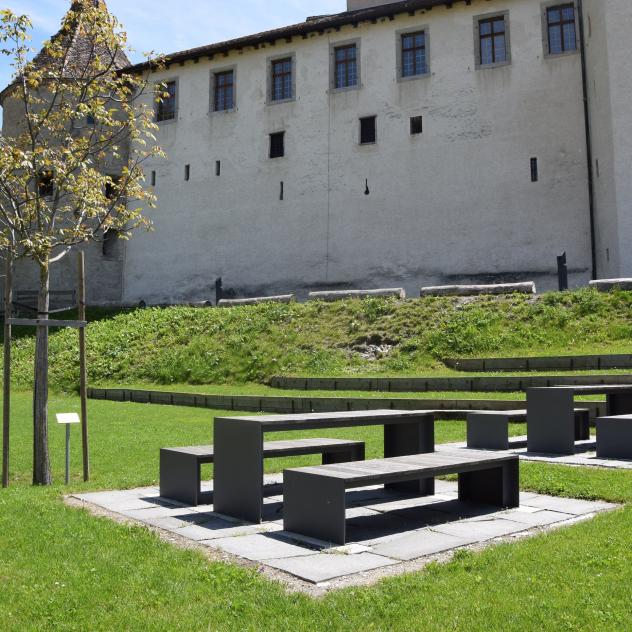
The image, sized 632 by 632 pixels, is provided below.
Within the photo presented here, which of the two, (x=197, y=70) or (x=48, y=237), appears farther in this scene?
(x=197, y=70)

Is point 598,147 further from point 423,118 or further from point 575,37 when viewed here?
point 423,118

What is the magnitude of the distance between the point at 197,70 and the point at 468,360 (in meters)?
22.5

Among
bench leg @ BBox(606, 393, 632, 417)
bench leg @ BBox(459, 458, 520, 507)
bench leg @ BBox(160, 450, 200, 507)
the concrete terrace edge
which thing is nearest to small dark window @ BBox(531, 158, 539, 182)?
the concrete terrace edge

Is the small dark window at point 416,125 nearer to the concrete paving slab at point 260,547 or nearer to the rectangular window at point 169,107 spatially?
the rectangular window at point 169,107

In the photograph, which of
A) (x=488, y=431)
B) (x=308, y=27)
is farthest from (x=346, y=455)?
(x=308, y=27)

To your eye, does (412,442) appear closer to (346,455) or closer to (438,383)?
(346,455)

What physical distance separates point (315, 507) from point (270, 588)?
1246 millimetres

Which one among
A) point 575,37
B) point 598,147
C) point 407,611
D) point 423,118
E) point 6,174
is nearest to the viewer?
point 407,611

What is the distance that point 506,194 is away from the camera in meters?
26.5

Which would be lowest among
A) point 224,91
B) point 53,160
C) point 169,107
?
point 53,160

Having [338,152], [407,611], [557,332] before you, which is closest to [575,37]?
[338,152]

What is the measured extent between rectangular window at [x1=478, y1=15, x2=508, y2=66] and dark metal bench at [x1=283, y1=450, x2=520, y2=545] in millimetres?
24112

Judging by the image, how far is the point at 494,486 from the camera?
6.07 metres

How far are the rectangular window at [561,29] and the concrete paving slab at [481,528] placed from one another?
80.4 ft
